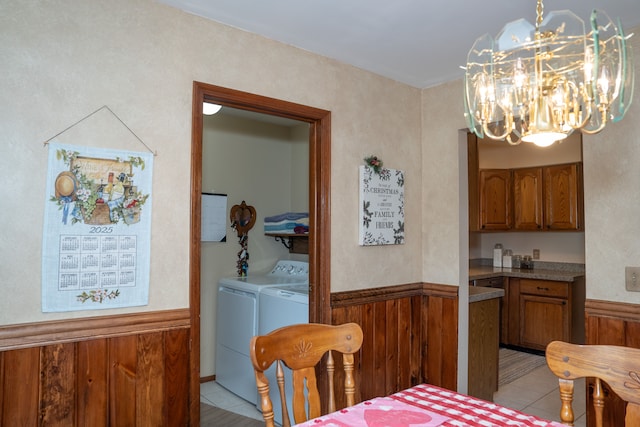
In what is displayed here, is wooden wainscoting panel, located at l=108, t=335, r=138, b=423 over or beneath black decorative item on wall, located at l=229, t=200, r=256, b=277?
beneath

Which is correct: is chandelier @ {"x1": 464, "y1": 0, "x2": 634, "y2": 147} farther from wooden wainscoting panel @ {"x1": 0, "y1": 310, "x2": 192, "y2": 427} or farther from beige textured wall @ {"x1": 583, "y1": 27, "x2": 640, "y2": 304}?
wooden wainscoting panel @ {"x1": 0, "y1": 310, "x2": 192, "y2": 427}

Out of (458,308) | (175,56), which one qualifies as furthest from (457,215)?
(175,56)

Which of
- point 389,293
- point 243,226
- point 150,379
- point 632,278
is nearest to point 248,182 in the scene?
point 243,226

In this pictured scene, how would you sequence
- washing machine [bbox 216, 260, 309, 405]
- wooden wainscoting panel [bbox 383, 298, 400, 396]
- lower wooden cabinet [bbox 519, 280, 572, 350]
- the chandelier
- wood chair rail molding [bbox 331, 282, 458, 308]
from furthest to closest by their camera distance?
lower wooden cabinet [bbox 519, 280, 572, 350]
washing machine [bbox 216, 260, 309, 405]
wooden wainscoting panel [bbox 383, 298, 400, 396]
wood chair rail molding [bbox 331, 282, 458, 308]
the chandelier

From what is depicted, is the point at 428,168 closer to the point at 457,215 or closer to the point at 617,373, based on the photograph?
the point at 457,215

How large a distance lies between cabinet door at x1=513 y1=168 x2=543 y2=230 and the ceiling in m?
2.79

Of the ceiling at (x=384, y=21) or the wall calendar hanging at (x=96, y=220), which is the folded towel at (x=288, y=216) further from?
the wall calendar hanging at (x=96, y=220)

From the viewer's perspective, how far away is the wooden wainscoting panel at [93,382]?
5.89 feet

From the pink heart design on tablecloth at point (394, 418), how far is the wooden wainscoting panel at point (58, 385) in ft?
4.03

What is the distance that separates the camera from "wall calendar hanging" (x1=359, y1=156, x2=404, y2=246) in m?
2.81

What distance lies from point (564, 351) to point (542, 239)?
413 cm

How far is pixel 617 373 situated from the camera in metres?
1.38

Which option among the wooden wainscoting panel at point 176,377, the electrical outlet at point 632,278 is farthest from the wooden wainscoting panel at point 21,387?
the electrical outlet at point 632,278

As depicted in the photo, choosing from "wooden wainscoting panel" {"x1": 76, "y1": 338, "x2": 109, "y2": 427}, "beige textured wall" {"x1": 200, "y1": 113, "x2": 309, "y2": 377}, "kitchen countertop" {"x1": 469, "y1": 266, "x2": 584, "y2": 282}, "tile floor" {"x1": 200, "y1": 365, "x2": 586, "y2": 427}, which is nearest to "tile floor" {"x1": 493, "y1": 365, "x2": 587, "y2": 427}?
"tile floor" {"x1": 200, "y1": 365, "x2": 586, "y2": 427}
